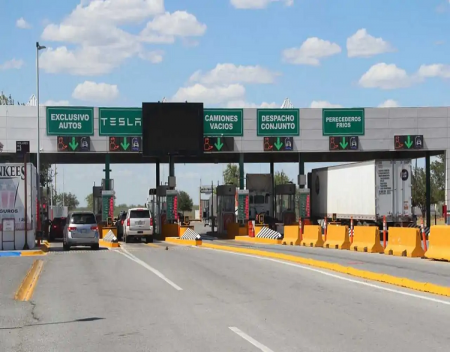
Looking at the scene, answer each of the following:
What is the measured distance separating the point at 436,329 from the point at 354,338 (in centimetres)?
139

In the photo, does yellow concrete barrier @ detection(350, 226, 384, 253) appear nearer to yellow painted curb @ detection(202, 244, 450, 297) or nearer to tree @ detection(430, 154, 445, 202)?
yellow painted curb @ detection(202, 244, 450, 297)

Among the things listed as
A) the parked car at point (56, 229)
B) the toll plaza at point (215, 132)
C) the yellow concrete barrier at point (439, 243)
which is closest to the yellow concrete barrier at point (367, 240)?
the yellow concrete barrier at point (439, 243)

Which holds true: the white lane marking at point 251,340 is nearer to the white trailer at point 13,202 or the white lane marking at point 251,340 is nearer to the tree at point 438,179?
the white trailer at point 13,202

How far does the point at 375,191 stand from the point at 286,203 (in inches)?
610

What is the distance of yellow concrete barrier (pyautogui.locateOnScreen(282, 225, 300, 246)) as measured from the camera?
36.7m

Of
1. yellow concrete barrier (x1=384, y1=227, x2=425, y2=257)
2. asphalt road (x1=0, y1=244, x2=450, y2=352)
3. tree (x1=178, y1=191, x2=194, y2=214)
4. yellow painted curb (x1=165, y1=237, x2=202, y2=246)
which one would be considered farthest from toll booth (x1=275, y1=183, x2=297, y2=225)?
tree (x1=178, y1=191, x2=194, y2=214)

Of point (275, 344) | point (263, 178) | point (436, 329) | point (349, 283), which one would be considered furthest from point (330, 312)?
point (263, 178)

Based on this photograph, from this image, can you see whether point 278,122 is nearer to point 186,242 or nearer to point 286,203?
point 286,203

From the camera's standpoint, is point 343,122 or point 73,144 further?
point 343,122

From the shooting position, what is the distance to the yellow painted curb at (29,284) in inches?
608

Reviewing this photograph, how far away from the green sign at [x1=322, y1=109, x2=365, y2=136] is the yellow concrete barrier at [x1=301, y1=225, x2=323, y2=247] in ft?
49.8

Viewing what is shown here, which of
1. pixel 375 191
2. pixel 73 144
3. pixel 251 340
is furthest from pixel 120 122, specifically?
pixel 251 340

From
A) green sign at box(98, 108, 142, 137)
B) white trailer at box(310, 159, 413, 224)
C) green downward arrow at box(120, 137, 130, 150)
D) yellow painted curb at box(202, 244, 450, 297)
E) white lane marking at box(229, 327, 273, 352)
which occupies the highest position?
green sign at box(98, 108, 142, 137)

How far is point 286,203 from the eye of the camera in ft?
178
